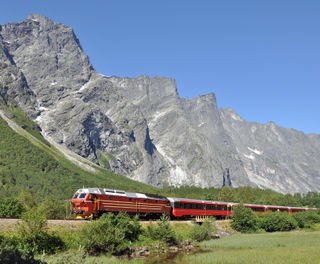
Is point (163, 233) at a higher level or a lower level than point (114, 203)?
lower

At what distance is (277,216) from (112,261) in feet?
199

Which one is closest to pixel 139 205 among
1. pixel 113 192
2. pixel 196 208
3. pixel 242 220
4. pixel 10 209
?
pixel 113 192

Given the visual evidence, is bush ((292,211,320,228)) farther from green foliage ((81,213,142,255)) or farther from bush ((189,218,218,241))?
green foliage ((81,213,142,255))

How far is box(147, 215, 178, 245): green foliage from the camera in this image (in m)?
47.2

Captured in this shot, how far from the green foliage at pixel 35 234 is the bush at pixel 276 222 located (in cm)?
6044

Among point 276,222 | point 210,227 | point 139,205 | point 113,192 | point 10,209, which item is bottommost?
point 276,222

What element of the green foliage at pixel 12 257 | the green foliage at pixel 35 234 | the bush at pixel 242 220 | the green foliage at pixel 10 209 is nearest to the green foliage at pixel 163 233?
the green foliage at pixel 35 234

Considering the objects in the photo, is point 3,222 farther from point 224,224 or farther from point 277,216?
point 277,216

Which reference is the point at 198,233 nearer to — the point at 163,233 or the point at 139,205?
the point at 163,233

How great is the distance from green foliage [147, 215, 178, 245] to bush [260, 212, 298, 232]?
3875 cm

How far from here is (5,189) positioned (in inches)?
6093

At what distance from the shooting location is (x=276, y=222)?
78.1m

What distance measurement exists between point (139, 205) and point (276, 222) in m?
43.5

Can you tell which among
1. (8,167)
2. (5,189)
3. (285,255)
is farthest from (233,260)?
(8,167)
